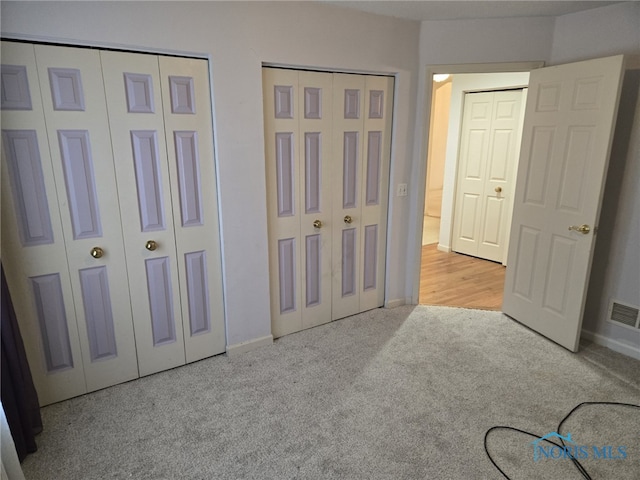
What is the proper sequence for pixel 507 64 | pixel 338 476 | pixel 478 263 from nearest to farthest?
pixel 338 476 < pixel 507 64 < pixel 478 263

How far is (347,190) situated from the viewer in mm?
3082

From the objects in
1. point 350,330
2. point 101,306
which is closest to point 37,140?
point 101,306

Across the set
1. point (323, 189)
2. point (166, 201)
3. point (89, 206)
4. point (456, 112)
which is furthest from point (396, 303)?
point (456, 112)

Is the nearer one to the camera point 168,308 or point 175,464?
point 175,464

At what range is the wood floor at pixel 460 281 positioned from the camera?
3.69 metres

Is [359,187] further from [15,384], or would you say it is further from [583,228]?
[15,384]

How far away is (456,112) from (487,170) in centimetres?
81

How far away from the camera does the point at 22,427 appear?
1.86 meters

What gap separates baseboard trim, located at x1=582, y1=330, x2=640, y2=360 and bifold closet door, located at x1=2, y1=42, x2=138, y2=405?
10.6 ft

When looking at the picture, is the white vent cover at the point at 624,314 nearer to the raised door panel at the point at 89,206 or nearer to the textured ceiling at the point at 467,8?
the textured ceiling at the point at 467,8

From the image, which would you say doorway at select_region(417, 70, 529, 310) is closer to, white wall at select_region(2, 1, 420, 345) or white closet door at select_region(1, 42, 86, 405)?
→ white wall at select_region(2, 1, 420, 345)

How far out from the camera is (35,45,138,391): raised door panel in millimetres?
1969

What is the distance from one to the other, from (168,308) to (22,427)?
90cm

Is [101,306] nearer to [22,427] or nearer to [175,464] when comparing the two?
[22,427]
